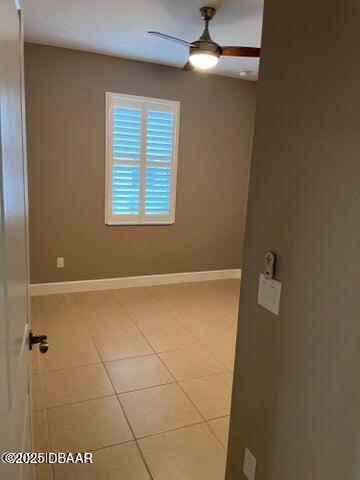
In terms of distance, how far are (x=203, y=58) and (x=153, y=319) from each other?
8.26 ft

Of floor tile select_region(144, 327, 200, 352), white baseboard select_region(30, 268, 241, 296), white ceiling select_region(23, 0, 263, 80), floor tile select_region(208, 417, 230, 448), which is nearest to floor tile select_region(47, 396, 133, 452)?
floor tile select_region(208, 417, 230, 448)

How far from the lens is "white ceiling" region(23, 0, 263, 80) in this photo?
2660 millimetres

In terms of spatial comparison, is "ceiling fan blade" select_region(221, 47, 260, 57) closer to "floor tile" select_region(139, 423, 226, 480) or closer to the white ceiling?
the white ceiling

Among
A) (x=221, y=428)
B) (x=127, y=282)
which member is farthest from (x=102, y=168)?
(x=221, y=428)

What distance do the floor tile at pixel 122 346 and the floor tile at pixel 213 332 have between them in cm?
54

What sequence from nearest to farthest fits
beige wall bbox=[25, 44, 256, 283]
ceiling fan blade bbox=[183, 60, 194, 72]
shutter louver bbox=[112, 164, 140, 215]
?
1. ceiling fan blade bbox=[183, 60, 194, 72]
2. beige wall bbox=[25, 44, 256, 283]
3. shutter louver bbox=[112, 164, 140, 215]

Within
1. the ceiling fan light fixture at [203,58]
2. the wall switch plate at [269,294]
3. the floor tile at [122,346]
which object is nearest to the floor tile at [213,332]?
the floor tile at [122,346]

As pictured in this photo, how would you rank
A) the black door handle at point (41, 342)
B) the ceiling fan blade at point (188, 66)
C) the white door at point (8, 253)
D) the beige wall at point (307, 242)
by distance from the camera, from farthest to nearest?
the ceiling fan blade at point (188, 66), the black door handle at point (41, 342), the beige wall at point (307, 242), the white door at point (8, 253)

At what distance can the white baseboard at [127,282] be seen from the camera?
4.10 m

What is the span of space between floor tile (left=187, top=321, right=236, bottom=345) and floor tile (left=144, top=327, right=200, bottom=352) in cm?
8

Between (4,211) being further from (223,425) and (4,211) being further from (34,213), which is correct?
(34,213)

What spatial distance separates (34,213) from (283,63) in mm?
3440

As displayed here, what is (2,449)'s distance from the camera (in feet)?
1.95

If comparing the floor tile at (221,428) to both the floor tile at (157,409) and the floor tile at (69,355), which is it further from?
the floor tile at (69,355)
